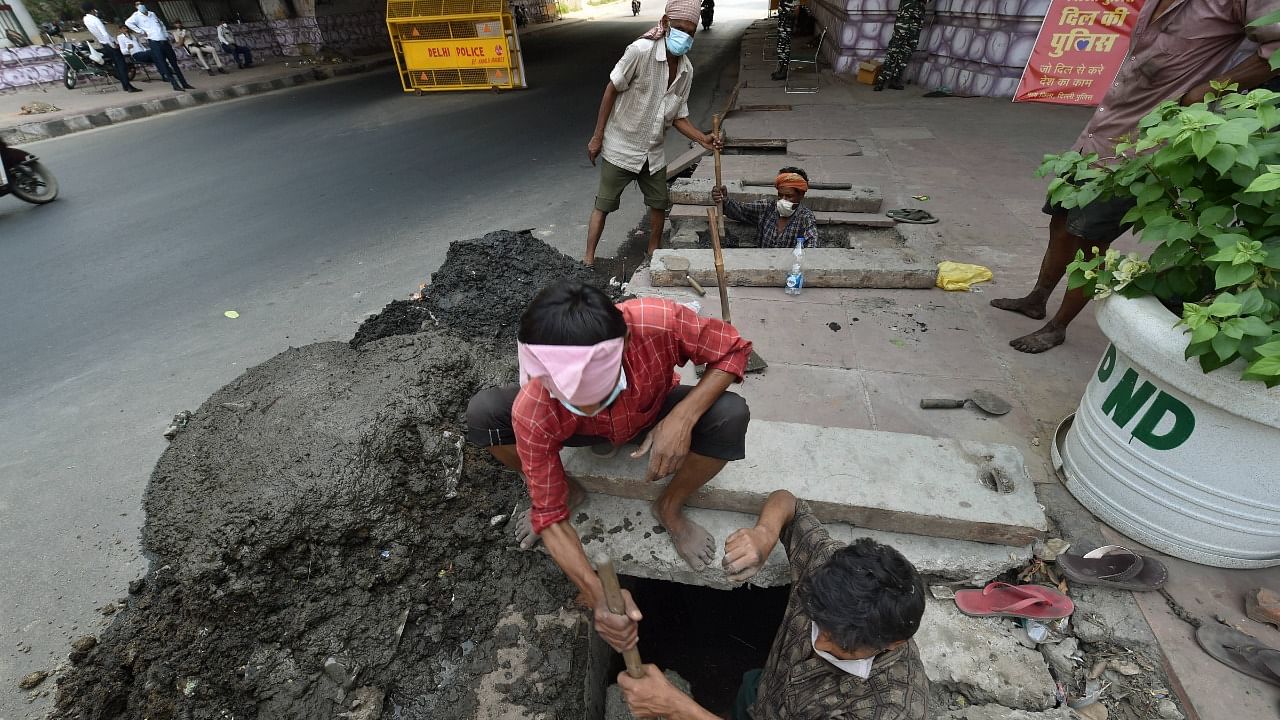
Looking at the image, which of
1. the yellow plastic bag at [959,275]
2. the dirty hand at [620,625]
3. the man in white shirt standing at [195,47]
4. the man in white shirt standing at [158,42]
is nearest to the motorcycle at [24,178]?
the man in white shirt standing at [158,42]

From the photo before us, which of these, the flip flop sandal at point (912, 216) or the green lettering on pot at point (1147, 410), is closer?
the green lettering on pot at point (1147, 410)

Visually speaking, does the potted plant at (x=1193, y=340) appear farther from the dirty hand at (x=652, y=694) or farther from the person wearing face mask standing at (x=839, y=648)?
the dirty hand at (x=652, y=694)

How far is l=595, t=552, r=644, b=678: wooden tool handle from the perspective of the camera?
139 cm

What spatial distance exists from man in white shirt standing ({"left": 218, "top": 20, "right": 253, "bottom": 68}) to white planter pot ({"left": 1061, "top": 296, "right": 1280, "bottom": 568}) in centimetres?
2157

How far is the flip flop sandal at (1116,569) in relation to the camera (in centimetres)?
208

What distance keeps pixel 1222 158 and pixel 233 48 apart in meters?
21.7

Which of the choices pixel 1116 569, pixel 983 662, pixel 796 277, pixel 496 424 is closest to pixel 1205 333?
pixel 1116 569

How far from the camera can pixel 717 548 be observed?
230 centimetres

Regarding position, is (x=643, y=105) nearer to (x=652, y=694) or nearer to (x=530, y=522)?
(x=530, y=522)

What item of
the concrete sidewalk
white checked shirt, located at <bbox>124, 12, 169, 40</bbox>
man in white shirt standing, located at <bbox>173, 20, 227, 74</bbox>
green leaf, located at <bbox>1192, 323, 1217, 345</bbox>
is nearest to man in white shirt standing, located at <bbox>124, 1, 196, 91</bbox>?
white checked shirt, located at <bbox>124, 12, 169, 40</bbox>

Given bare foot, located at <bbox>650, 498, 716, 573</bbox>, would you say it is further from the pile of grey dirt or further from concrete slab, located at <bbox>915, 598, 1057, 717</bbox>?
concrete slab, located at <bbox>915, 598, 1057, 717</bbox>

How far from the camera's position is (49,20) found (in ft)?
53.0

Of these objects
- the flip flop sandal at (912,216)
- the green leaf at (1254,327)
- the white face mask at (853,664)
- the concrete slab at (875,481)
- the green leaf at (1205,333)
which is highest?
the green leaf at (1254,327)

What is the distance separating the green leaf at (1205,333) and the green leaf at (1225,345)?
19 mm
